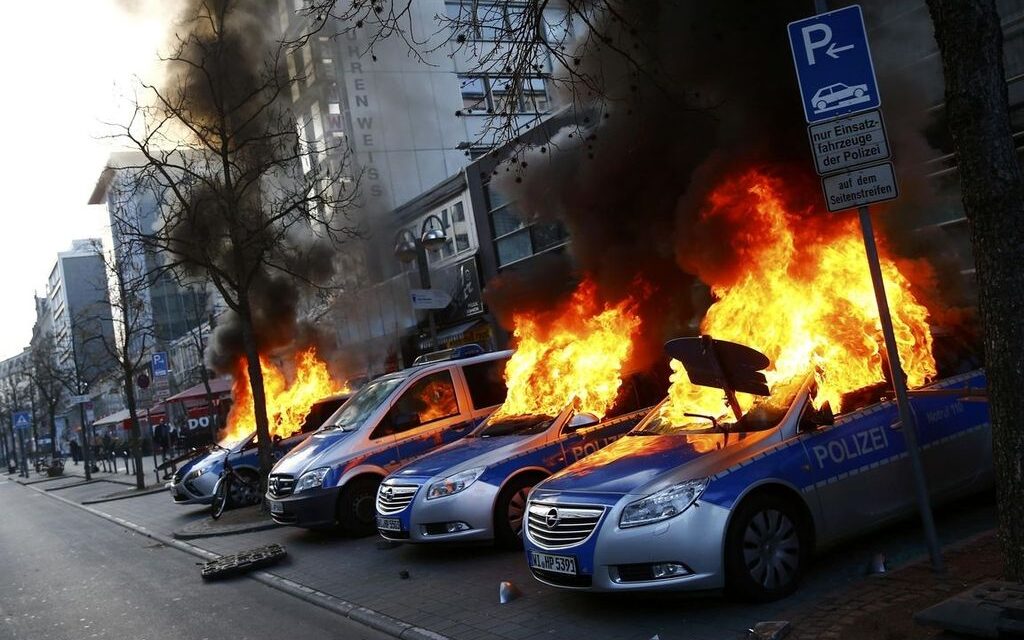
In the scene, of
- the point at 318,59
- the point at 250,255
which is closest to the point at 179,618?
the point at 250,255

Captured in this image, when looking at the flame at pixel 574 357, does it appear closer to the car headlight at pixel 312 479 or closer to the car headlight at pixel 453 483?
the car headlight at pixel 453 483

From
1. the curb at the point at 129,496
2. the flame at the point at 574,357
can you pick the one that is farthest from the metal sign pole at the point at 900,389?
the curb at the point at 129,496

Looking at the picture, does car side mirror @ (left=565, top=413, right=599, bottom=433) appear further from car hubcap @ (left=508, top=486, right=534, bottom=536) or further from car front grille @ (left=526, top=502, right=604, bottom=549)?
car front grille @ (left=526, top=502, right=604, bottom=549)

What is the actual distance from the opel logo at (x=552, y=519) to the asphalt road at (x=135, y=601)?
149 centimetres

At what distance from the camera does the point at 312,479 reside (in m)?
9.60

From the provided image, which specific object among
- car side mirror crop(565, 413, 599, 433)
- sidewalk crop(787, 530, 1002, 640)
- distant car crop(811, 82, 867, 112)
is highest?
distant car crop(811, 82, 867, 112)

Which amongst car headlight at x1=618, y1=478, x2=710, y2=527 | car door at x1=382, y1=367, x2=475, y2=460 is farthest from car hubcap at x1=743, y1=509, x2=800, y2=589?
car door at x1=382, y1=367, x2=475, y2=460

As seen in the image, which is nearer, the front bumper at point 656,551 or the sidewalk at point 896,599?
the sidewalk at point 896,599

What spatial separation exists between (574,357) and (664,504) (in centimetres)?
385

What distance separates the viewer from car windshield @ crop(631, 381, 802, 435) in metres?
5.74

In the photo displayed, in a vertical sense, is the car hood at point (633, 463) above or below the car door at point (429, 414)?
below

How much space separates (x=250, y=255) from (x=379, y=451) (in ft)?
Result: 25.1

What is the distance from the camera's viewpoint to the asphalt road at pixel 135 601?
6.61m

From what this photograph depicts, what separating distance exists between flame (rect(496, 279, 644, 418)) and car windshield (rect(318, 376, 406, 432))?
59.7 inches
